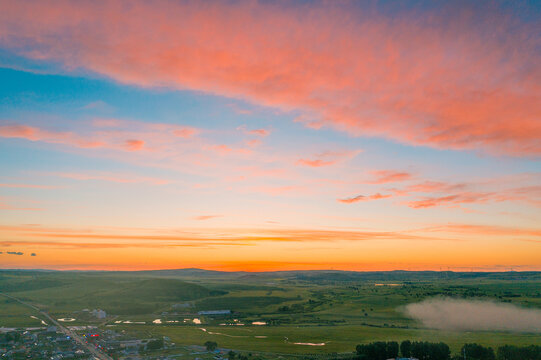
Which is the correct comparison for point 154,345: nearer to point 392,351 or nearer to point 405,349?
point 392,351

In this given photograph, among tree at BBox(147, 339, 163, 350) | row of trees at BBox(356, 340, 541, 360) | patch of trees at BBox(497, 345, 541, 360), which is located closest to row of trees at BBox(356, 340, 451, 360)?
row of trees at BBox(356, 340, 541, 360)

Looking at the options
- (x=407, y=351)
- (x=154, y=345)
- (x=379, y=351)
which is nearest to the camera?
(x=379, y=351)

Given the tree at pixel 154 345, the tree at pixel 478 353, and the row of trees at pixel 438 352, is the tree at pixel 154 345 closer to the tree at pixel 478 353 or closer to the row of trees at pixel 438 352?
the row of trees at pixel 438 352

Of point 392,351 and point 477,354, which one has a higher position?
point 477,354

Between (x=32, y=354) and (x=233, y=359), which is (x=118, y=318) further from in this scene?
(x=233, y=359)

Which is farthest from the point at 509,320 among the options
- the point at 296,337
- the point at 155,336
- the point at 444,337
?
the point at 155,336

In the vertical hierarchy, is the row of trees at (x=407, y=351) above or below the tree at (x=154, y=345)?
above

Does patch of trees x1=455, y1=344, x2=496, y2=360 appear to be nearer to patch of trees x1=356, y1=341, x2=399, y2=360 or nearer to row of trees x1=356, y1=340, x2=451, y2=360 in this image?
row of trees x1=356, y1=340, x2=451, y2=360

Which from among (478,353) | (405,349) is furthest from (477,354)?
(405,349)

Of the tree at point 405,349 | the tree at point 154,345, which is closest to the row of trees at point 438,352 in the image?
the tree at point 405,349
